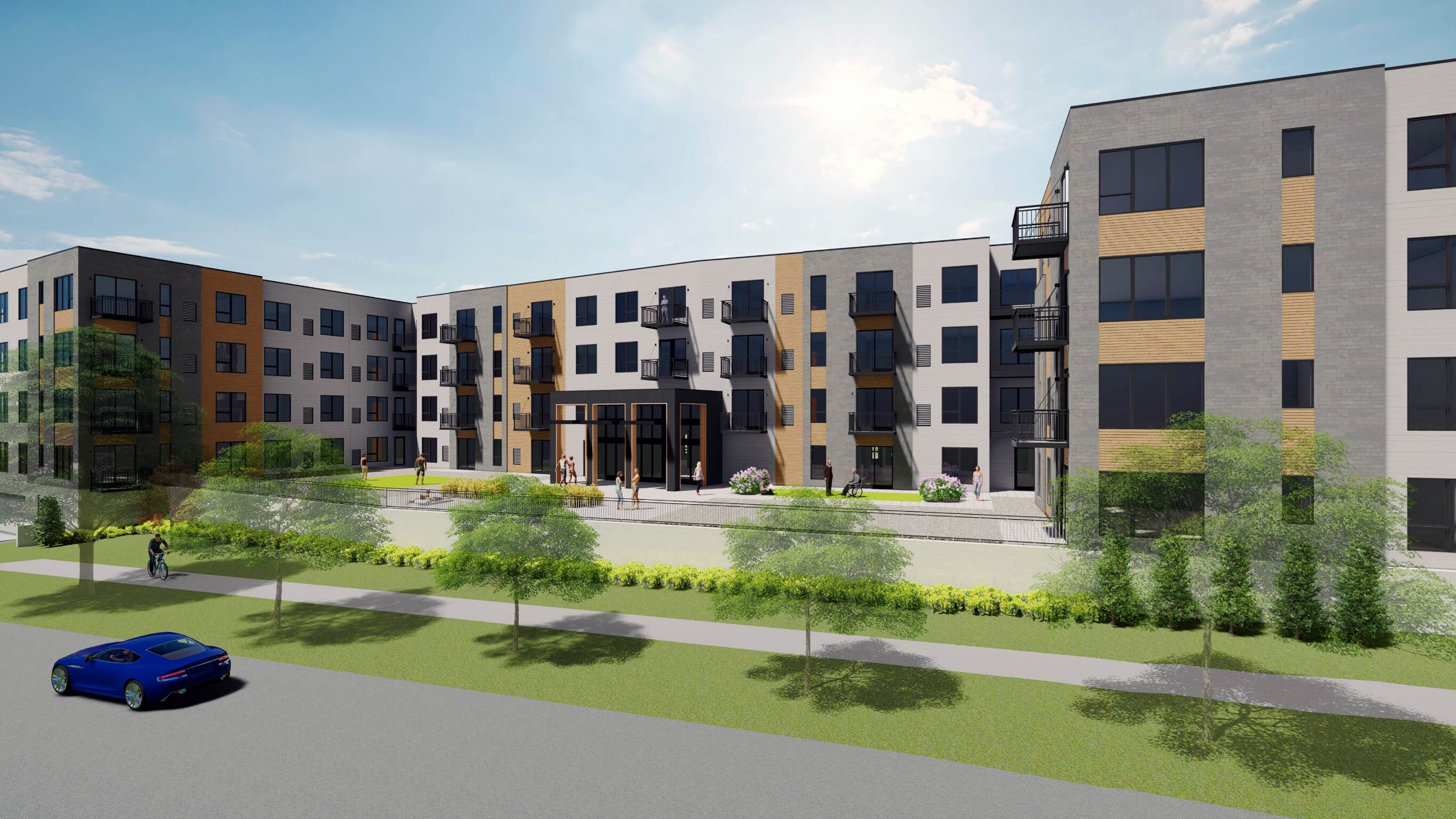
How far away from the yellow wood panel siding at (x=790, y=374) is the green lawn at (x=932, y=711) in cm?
2280

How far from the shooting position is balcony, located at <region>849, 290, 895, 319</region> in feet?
119

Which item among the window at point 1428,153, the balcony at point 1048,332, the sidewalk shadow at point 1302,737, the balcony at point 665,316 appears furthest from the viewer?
the balcony at point 665,316

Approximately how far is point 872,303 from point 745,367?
329 inches

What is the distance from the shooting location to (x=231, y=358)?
4331 cm

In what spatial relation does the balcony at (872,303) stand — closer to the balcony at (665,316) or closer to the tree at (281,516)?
the balcony at (665,316)

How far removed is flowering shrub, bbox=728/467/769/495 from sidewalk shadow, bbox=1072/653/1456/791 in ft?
74.4

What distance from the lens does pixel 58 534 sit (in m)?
29.0

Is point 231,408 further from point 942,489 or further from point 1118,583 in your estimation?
point 1118,583

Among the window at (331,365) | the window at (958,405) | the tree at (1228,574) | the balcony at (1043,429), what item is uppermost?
the window at (331,365)

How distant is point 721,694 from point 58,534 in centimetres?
3392

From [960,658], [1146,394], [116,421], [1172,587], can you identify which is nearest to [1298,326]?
[1146,394]

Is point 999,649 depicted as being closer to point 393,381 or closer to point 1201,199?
point 1201,199

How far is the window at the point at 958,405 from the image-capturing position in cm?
3525

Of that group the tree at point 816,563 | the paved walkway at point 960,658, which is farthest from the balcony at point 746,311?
the tree at point 816,563
